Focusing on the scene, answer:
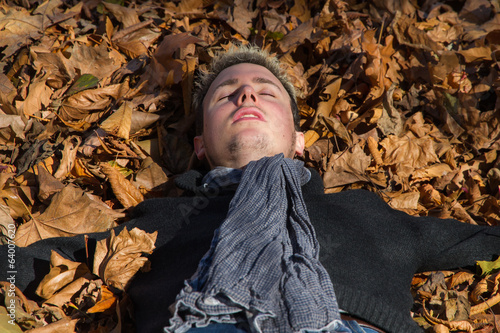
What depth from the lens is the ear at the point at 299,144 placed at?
2625 mm

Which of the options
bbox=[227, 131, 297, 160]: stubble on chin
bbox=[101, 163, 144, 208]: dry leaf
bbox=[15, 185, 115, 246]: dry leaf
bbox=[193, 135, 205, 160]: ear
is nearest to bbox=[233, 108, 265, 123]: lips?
bbox=[227, 131, 297, 160]: stubble on chin

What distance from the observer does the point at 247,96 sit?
2383mm

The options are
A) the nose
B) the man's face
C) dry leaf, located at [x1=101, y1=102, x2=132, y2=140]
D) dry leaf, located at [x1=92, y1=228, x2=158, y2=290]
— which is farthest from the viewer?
dry leaf, located at [x1=101, y1=102, x2=132, y2=140]

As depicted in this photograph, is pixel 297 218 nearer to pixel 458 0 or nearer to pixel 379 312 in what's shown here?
pixel 379 312

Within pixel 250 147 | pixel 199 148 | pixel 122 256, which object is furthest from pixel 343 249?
pixel 199 148

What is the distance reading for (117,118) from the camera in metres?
2.58

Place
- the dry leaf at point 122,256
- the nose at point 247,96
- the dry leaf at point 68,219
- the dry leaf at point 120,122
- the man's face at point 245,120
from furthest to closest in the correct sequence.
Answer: the dry leaf at point 120,122
the nose at point 247,96
the man's face at point 245,120
the dry leaf at point 68,219
the dry leaf at point 122,256

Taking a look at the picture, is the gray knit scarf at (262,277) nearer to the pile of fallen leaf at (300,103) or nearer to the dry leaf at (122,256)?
the dry leaf at (122,256)

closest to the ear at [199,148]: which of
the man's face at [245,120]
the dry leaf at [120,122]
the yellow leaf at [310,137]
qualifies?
the man's face at [245,120]

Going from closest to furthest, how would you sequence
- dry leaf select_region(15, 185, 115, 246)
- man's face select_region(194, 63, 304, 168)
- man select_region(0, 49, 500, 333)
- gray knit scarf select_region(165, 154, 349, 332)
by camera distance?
gray knit scarf select_region(165, 154, 349, 332) < man select_region(0, 49, 500, 333) < dry leaf select_region(15, 185, 115, 246) < man's face select_region(194, 63, 304, 168)

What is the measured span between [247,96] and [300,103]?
0.69m

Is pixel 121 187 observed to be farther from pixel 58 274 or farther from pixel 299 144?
pixel 299 144

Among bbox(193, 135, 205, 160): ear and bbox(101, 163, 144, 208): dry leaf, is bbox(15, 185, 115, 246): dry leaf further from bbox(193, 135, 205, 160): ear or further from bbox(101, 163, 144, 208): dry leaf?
bbox(193, 135, 205, 160): ear

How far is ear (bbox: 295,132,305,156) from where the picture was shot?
2.62 meters
